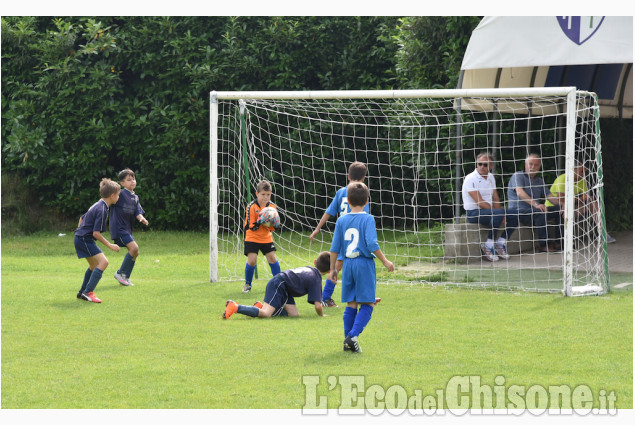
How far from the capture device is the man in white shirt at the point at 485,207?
10797 mm

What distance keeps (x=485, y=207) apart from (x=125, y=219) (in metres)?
4.70

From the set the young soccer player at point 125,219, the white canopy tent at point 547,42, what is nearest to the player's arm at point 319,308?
the young soccer player at point 125,219

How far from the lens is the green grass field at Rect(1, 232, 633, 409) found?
504 cm

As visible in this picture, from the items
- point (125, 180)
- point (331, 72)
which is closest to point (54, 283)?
point (125, 180)

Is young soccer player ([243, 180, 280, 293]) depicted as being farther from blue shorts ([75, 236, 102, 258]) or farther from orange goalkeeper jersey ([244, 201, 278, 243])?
blue shorts ([75, 236, 102, 258])

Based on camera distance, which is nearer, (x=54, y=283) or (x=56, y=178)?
(x=54, y=283)

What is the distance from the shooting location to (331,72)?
50.8 feet

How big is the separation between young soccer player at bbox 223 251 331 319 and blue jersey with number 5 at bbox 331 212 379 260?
1.20m

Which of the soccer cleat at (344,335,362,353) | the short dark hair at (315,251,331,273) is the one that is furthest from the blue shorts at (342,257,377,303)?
the short dark hair at (315,251,331,273)

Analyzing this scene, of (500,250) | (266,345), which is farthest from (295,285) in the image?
(500,250)

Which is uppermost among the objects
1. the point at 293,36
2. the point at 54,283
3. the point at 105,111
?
the point at 293,36

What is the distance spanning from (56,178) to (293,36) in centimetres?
520

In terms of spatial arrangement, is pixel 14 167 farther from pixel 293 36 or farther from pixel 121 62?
pixel 293 36

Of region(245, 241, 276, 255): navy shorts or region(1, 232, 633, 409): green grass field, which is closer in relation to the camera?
region(1, 232, 633, 409): green grass field
